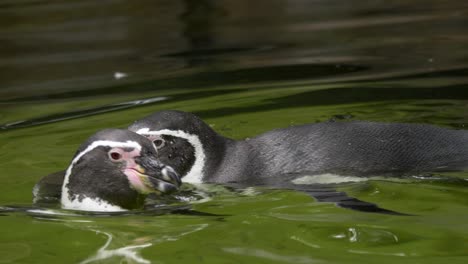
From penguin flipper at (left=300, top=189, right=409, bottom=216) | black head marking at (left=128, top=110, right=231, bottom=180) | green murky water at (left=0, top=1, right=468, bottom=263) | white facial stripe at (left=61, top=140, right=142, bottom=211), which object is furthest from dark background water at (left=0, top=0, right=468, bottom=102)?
white facial stripe at (left=61, top=140, right=142, bottom=211)

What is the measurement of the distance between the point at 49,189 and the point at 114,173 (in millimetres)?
555

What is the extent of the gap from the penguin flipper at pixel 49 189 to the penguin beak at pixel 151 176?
471 mm

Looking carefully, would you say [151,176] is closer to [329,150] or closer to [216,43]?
[329,150]

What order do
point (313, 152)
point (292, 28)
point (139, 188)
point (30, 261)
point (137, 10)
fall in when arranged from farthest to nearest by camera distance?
point (137, 10) → point (292, 28) → point (313, 152) → point (139, 188) → point (30, 261)

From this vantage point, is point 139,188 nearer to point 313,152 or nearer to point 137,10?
point 313,152

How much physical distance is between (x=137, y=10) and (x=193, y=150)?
5321 millimetres

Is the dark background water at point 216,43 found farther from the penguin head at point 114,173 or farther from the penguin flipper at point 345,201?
the penguin head at point 114,173

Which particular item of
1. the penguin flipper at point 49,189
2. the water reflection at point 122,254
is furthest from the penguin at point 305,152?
the water reflection at point 122,254

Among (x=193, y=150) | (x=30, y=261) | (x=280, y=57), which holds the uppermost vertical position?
(x=280, y=57)

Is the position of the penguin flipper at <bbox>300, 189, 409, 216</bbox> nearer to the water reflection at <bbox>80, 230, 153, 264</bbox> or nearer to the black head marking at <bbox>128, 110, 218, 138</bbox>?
the black head marking at <bbox>128, 110, 218, 138</bbox>

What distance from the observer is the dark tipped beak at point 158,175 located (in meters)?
4.03

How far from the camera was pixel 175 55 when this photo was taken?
8.04m

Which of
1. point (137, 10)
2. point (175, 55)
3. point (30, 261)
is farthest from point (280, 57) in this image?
point (30, 261)

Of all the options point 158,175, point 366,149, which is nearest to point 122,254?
point 158,175
